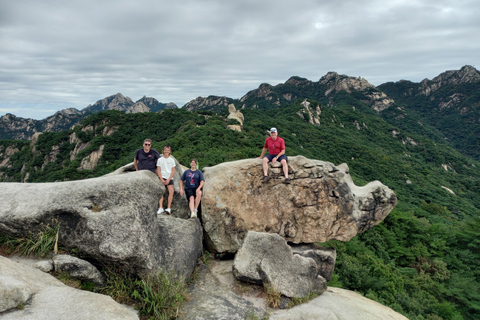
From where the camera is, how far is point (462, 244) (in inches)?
797

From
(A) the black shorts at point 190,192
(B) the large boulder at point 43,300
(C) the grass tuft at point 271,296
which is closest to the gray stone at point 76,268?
(B) the large boulder at point 43,300

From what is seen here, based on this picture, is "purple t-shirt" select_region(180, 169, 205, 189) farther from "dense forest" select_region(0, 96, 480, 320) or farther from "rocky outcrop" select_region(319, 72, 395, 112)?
"rocky outcrop" select_region(319, 72, 395, 112)

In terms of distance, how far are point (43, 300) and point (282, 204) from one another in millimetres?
8632

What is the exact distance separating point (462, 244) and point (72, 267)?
91.6 feet

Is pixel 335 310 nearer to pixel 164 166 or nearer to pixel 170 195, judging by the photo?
pixel 170 195

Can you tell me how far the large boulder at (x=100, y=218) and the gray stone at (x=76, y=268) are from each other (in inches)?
11.1

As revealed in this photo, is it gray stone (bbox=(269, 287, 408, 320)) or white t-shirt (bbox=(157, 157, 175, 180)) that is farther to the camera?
white t-shirt (bbox=(157, 157, 175, 180))

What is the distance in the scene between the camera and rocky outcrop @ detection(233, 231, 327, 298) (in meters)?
8.22

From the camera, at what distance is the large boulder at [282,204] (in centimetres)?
1039

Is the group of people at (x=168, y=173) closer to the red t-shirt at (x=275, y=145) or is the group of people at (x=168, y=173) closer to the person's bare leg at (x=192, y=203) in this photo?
the person's bare leg at (x=192, y=203)

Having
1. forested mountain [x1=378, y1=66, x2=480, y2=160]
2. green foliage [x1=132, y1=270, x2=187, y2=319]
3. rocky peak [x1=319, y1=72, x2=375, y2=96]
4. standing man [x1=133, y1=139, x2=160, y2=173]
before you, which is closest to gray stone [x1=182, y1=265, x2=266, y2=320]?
green foliage [x1=132, y1=270, x2=187, y2=319]

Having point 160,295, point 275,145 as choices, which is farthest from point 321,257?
point 160,295

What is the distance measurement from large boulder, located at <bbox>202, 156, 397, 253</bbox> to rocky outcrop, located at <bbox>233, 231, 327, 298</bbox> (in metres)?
1.50

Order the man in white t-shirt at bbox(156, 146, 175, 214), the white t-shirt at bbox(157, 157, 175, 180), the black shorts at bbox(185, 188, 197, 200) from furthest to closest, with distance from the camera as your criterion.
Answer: the black shorts at bbox(185, 188, 197, 200)
the white t-shirt at bbox(157, 157, 175, 180)
the man in white t-shirt at bbox(156, 146, 175, 214)
